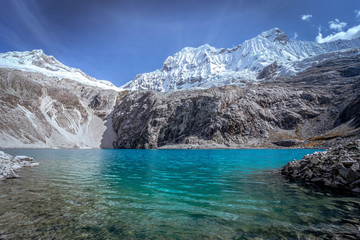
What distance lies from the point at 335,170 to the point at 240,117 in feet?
383

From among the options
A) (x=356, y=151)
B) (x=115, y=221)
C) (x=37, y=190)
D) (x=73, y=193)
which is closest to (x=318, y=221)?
(x=115, y=221)

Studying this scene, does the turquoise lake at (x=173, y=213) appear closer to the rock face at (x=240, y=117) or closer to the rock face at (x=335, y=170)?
the rock face at (x=335, y=170)

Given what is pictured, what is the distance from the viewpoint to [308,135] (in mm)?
111250

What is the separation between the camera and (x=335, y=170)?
522 inches

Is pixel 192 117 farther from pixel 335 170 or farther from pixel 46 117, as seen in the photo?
pixel 335 170

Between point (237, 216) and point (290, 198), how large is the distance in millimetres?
4576

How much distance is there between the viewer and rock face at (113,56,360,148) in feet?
381

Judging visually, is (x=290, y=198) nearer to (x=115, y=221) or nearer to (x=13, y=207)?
(x=115, y=221)

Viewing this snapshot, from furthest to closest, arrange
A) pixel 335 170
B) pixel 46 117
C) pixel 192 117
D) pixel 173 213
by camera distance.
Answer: pixel 192 117
pixel 46 117
pixel 335 170
pixel 173 213

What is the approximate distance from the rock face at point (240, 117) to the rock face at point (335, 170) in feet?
322

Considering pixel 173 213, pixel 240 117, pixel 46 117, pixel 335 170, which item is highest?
pixel 240 117

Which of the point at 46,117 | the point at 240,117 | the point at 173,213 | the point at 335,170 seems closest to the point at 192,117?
the point at 240,117

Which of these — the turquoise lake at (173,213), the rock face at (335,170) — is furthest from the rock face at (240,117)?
the turquoise lake at (173,213)

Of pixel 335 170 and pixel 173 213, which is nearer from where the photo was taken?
pixel 173 213
